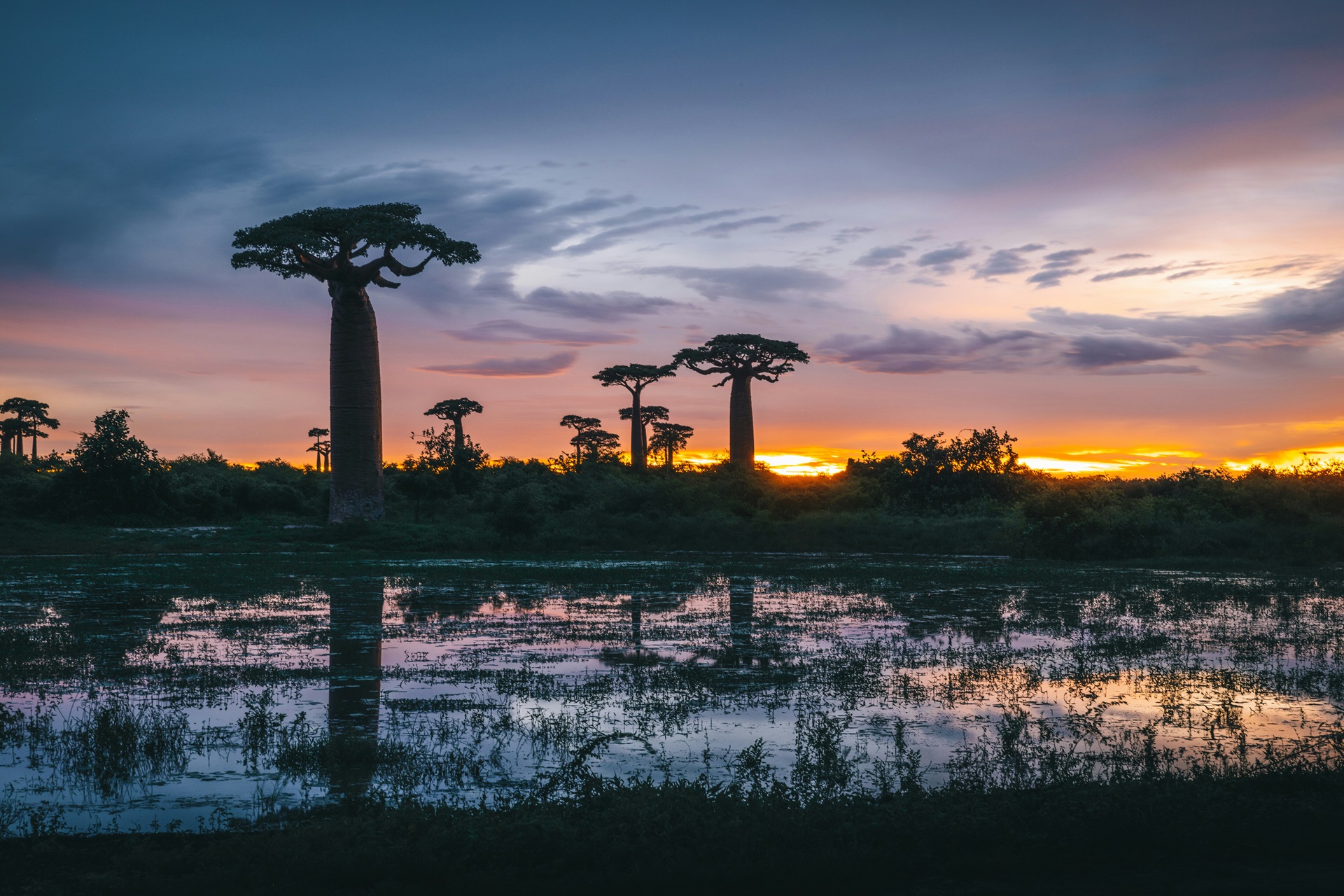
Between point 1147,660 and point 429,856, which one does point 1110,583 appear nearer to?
point 1147,660

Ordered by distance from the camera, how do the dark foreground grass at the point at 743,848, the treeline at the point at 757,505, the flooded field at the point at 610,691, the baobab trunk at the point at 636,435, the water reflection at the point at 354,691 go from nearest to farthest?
the dark foreground grass at the point at 743,848, the flooded field at the point at 610,691, the water reflection at the point at 354,691, the treeline at the point at 757,505, the baobab trunk at the point at 636,435

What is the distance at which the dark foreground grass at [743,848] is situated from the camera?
5.08 meters

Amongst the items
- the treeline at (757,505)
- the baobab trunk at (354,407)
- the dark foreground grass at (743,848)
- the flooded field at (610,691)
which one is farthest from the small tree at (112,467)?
the dark foreground grass at (743,848)

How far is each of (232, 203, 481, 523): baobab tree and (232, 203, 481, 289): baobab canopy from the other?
0.02 metres

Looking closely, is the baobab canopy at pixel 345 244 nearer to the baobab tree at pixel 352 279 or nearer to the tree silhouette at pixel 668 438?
the baobab tree at pixel 352 279

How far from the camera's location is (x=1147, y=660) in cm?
1199

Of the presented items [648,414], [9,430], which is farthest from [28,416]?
[648,414]

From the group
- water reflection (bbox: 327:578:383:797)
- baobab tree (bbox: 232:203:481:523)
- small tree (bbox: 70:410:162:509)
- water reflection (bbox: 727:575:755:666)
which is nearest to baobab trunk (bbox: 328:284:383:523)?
baobab tree (bbox: 232:203:481:523)

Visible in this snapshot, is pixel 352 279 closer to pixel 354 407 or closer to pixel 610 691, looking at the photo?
pixel 354 407

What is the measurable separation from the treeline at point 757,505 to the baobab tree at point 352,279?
2.26 meters

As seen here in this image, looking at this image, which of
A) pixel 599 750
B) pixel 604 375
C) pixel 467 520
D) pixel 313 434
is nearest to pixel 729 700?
pixel 599 750

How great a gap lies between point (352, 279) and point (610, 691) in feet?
90.5

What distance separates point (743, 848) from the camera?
17.5ft

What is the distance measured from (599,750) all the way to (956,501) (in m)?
37.8
